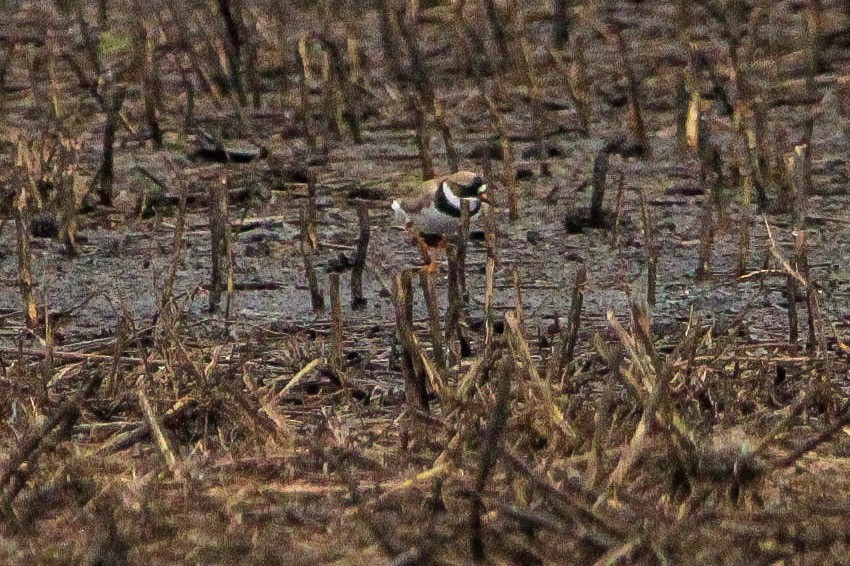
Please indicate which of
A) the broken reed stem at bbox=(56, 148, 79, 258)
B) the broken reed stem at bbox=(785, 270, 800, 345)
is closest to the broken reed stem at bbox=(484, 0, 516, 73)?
the broken reed stem at bbox=(56, 148, 79, 258)

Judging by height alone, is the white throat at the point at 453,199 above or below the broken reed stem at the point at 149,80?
below

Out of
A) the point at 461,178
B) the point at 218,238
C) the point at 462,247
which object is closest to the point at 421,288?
the point at 462,247

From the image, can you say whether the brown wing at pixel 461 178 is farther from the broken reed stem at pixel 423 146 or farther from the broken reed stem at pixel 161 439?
the broken reed stem at pixel 161 439

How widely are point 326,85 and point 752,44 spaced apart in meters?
2.26

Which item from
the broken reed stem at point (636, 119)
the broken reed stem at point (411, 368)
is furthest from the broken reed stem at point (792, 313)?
the broken reed stem at point (636, 119)

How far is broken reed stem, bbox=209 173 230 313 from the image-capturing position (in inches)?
264

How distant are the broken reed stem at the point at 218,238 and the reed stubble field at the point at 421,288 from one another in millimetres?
16

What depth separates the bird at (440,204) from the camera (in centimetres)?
725

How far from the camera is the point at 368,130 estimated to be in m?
9.15

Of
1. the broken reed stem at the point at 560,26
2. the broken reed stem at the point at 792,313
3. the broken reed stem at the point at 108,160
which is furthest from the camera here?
the broken reed stem at the point at 560,26

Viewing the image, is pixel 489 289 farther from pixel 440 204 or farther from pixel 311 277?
pixel 440 204

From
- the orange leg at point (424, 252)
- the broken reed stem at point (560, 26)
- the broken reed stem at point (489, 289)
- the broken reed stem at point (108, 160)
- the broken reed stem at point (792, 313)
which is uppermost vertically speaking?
the broken reed stem at point (560, 26)

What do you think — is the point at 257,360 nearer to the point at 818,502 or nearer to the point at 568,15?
the point at 818,502

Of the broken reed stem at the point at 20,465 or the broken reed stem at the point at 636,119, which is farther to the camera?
the broken reed stem at the point at 636,119
